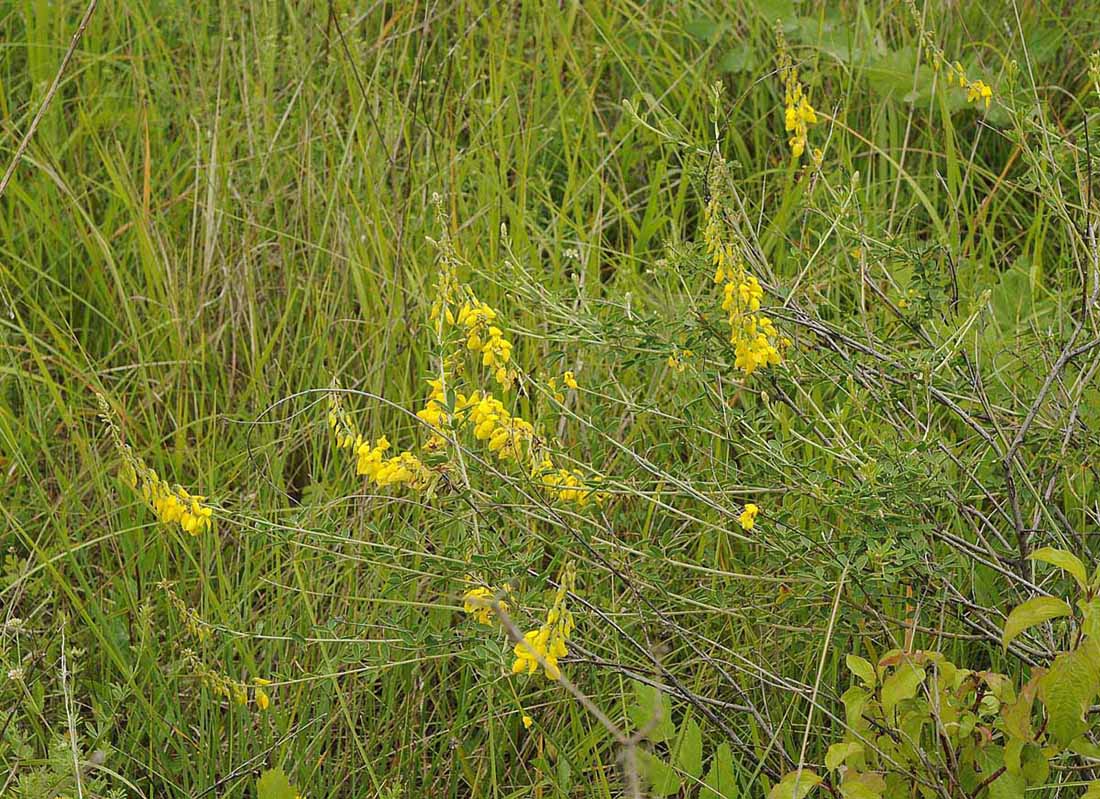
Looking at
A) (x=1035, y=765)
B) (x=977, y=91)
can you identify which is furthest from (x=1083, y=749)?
(x=977, y=91)

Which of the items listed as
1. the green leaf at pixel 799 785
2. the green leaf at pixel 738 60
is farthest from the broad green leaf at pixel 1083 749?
the green leaf at pixel 738 60

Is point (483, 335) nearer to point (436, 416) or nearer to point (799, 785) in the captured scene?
point (436, 416)

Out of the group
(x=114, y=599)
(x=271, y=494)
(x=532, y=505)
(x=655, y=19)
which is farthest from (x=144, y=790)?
(x=655, y=19)

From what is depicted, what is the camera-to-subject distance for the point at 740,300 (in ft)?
5.12

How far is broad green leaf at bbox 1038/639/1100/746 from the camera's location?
1.37 meters

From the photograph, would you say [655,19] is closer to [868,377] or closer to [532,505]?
[868,377]

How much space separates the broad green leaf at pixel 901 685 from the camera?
1.44 metres

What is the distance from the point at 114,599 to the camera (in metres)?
2.04

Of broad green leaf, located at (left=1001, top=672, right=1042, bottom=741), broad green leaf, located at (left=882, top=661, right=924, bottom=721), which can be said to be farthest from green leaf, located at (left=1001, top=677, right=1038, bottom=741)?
broad green leaf, located at (left=882, top=661, right=924, bottom=721)

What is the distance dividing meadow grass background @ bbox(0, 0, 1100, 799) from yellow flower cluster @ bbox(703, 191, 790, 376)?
0.32ft

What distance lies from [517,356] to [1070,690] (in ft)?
4.01

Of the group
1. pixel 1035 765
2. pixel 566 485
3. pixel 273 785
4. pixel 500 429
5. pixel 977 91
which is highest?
pixel 977 91

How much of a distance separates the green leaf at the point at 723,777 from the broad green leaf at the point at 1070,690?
42cm

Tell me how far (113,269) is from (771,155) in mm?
1400
